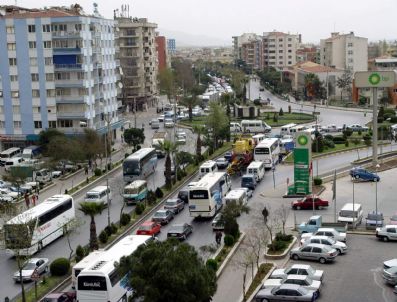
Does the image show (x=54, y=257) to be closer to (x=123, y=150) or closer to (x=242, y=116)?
(x=123, y=150)

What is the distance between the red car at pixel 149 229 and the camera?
33281 millimetres

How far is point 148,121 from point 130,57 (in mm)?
15679

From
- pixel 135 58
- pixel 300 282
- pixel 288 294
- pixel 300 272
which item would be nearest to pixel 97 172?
pixel 300 272

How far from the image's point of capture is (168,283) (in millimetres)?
18844

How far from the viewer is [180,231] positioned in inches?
Answer: 1292

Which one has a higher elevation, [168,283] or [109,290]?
[168,283]

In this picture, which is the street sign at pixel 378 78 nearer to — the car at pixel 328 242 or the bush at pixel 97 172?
the bush at pixel 97 172

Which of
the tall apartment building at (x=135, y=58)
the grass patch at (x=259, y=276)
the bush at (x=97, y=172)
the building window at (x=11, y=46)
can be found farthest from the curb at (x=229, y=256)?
the tall apartment building at (x=135, y=58)

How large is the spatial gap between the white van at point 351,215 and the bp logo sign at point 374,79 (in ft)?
50.7

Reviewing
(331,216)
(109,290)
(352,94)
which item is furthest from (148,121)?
(109,290)

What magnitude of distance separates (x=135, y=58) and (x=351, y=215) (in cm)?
6728

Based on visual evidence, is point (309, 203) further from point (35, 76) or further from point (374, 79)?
point (35, 76)

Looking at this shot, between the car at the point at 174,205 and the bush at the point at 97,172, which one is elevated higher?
the bush at the point at 97,172

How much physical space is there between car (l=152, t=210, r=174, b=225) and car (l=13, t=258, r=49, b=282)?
26.5ft
